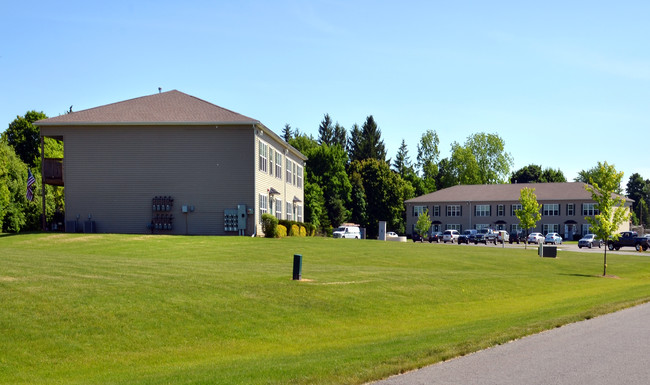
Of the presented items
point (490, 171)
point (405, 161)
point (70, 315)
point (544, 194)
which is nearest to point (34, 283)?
point (70, 315)

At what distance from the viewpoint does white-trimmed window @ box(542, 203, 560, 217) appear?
96.8 meters

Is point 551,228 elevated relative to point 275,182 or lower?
lower

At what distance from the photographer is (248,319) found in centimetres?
1558

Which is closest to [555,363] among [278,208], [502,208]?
[278,208]

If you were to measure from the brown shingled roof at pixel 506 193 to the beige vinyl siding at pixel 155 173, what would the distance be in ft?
213

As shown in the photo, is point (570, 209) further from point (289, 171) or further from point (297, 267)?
point (297, 267)

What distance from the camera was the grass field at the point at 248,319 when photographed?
36.1 ft

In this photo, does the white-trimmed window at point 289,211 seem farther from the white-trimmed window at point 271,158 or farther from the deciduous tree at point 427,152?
the deciduous tree at point 427,152

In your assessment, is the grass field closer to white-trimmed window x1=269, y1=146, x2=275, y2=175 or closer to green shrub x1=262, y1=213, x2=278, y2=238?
green shrub x1=262, y1=213, x2=278, y2=238

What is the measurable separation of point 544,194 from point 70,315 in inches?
3625

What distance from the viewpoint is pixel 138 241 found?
35.2 metres

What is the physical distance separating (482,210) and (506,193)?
13.8 ft

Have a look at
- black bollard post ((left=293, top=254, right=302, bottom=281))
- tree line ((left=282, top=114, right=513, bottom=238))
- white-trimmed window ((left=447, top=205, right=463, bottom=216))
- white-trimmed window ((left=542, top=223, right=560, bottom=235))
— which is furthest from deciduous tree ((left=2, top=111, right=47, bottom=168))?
white-trimmed window ((left=542, top=223, right=560, bottom=235))

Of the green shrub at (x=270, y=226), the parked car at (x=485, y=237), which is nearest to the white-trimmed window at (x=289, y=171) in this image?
the green shrub at (x=270, y=226)
